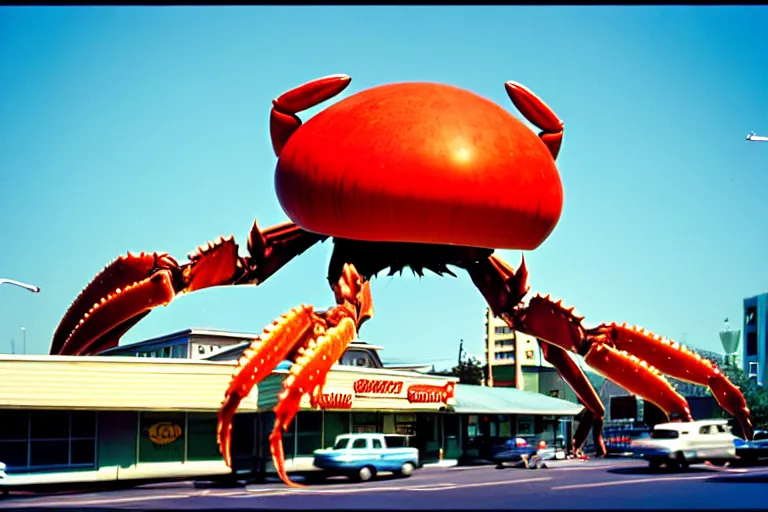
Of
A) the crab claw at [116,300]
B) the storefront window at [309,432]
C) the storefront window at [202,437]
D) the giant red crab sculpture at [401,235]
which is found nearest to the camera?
the giant red crab sculpture at [401,235]

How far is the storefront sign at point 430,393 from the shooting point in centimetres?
1917

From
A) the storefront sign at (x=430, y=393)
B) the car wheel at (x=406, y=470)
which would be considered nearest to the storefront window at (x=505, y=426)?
the storefront sign at (x=430, y=393)

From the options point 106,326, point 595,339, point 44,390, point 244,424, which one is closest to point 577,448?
point 595,339

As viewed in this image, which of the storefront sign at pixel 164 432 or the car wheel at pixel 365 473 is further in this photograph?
the storefront sign at pixel 164 432

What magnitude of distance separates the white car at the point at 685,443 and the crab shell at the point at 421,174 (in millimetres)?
3208

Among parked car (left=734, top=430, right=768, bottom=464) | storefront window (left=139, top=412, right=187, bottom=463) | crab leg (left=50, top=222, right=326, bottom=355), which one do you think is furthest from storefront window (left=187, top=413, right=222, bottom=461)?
parked car (left=734, top=430, right=768, bottom=464)

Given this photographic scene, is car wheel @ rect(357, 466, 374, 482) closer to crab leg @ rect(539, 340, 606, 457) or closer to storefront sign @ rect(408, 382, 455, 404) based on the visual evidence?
storefront sign @ rect(408, 382, 455, 404)

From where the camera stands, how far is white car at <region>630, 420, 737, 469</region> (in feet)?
51.8

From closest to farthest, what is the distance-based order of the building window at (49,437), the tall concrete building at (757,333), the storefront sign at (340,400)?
1. the storefront sign at (340,400)
2. the building window at (49,437)
3. the tall concrete building at (757,333)

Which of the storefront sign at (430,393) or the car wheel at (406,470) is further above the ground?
the storefront sign at (430,393)

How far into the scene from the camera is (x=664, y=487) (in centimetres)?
1409

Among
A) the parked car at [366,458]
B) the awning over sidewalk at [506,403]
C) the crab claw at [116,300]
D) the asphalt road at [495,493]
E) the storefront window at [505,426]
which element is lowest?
the asphalt road at [495,493]

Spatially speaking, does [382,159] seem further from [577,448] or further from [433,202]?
[577,448]

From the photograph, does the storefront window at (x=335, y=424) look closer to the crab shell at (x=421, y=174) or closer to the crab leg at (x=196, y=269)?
the crab leg at (x=196, y=269)
